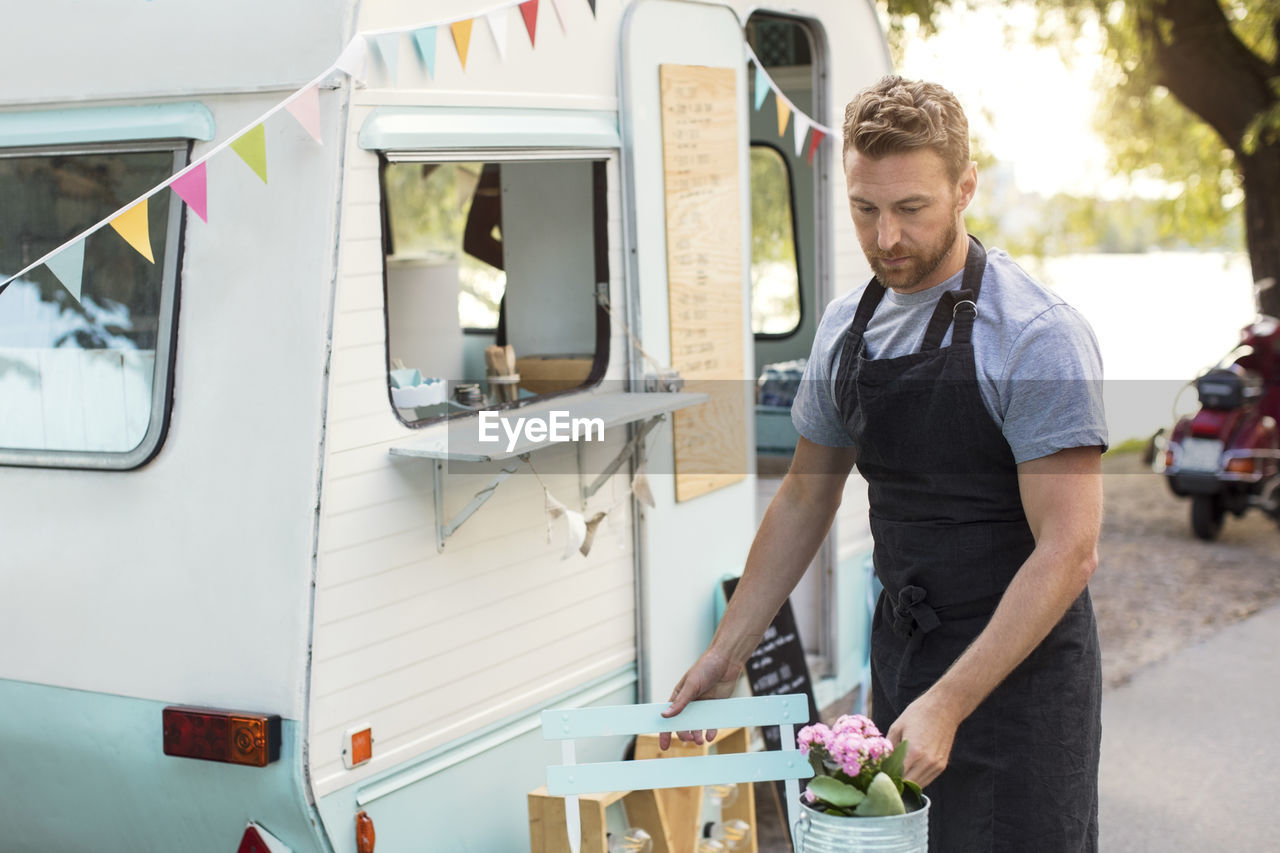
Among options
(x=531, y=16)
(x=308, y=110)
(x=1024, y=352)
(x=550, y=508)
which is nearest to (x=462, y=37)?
(x=531, y=16)

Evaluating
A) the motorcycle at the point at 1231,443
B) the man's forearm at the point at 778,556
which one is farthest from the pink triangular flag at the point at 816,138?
the motorcycle at the point at 1231,443

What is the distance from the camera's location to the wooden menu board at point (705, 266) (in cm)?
402

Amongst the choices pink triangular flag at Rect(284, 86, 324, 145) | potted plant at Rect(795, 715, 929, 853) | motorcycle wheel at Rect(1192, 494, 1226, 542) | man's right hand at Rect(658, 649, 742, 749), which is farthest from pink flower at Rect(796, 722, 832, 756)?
motorcycle wheel at Rect(1192, 494, 1226, 542)

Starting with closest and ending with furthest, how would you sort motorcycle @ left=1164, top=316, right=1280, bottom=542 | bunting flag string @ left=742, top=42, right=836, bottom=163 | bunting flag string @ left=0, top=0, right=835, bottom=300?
bunting flag string @ left=0, top=0, right=835, bottom=300, bunting flag string @ left=742, top=42, right=836, bottom=163, motorcycle @ left=1164, top=316, right=1280, bottom=542

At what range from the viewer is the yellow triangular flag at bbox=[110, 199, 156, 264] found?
278 cm

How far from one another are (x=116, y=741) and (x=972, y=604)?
73.5 inches

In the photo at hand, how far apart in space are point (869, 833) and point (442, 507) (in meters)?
1.59

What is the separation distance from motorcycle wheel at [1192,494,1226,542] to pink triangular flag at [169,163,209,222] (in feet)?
23.8

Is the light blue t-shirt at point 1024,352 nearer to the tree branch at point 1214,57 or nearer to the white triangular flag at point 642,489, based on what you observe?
the white triangular flag at point 642,489

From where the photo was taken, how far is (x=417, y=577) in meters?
3.14

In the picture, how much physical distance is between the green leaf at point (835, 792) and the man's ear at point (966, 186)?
1.04 meters

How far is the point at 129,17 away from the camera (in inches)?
118

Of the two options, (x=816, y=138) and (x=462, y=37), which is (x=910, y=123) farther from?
(x=816, y=138)

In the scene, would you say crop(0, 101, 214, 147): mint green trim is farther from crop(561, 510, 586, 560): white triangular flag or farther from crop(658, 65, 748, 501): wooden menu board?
crop(658, 65, 748, 501): wooden menu board
